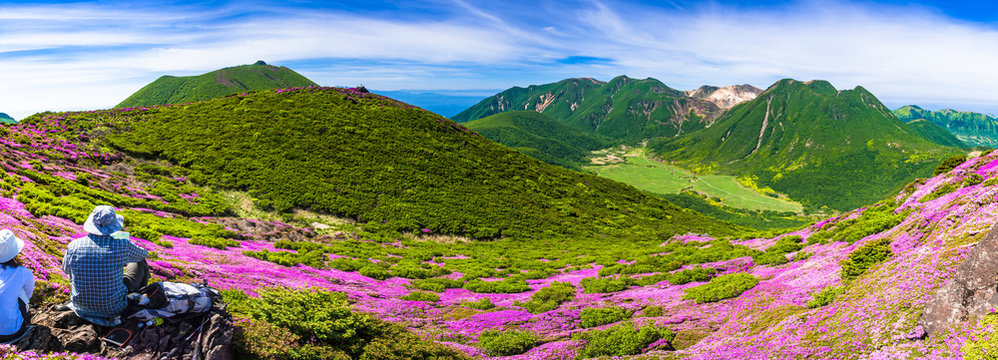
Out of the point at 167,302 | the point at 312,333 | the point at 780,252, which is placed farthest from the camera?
the point at 780,252

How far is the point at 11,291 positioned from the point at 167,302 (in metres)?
2.47

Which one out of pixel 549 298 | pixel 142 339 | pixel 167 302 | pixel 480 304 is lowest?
pixel 480 304

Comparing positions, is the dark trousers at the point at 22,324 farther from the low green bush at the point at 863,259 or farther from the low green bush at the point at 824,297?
the low green bush at the point at 863,259

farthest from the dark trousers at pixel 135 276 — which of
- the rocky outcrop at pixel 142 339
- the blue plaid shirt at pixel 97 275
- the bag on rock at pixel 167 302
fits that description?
the rocky outcrop at pixel 142 339

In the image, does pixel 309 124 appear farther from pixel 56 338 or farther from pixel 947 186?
pixel 947 186

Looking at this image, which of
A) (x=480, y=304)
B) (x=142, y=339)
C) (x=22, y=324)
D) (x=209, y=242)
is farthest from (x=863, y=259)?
(x=209, y=242)

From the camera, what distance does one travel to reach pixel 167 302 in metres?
9.02

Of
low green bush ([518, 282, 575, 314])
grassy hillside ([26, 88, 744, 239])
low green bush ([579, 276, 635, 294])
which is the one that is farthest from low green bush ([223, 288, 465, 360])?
grassy hillside ([26, 88, 744, 239])

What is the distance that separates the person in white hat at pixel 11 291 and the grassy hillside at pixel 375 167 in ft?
132

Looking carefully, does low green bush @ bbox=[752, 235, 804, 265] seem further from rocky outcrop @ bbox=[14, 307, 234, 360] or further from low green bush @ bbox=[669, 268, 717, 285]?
rocky outcrop @ bbox=[14, 307, 234, 360]

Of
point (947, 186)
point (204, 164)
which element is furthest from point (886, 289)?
point (204, 164)

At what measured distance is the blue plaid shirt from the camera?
8.20 metres

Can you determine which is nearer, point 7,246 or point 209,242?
point 7,246

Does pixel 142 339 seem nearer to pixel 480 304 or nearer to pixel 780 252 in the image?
pixel 480 304
